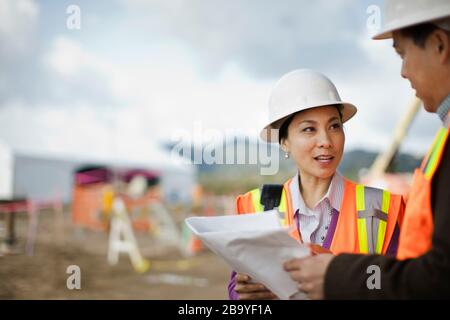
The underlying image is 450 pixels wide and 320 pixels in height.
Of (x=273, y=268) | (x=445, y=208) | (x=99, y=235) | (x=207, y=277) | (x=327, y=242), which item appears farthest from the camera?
(x=99, y=235)

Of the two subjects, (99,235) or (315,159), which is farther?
(99,235)

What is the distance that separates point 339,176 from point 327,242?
1.29 ft

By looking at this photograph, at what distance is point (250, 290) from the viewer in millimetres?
1968

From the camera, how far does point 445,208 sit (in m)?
1.29

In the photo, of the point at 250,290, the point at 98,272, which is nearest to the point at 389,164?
the point at 98,272

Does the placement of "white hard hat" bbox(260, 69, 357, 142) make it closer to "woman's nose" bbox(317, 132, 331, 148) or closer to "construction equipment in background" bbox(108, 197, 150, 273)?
"woman's nose" bbox(317, 132, 331, 148)

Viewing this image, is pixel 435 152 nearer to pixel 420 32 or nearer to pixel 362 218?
pixel 420 32

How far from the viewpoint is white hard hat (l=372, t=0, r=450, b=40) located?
4.80 ft

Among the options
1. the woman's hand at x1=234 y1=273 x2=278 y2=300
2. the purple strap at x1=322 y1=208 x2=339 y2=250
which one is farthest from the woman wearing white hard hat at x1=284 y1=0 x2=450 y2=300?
the purple strap at x1=322 y1=208 x2=339 y2=250

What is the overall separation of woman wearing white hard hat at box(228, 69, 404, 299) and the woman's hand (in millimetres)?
256

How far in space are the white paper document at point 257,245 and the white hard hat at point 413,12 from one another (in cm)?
72

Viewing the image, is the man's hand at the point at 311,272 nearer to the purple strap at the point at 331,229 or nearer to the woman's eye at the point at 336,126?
the purple strap at the point at 331,229
